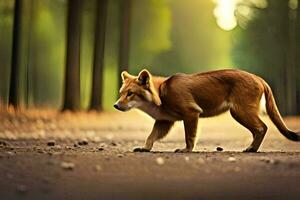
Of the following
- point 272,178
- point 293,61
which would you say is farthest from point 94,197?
point 293,61

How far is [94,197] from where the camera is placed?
23.0ft

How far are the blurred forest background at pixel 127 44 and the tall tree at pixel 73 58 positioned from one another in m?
0.04

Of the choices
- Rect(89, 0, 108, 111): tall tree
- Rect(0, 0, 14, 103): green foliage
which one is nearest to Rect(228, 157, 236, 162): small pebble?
Rect(89, 0, 108, 111): tall tree

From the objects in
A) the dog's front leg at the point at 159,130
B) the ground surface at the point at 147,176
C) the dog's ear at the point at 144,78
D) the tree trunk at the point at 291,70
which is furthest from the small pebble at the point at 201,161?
the tree trunk at the point at 291,70

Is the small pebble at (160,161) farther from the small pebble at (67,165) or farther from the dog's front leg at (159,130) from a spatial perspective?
the dog's front leg at (159,130)

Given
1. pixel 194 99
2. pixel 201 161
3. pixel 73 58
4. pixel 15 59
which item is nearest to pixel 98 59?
pixel 15 59

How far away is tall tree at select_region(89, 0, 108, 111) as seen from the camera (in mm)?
35188

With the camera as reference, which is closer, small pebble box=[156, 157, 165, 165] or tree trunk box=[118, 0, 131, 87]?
small pebble box=[156, 157, 165, 165]

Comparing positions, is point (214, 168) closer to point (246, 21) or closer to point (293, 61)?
point (293, 61)

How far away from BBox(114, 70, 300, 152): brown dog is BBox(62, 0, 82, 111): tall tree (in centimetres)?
1804

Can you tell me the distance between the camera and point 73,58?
30.1 metres

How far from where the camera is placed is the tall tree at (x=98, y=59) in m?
35.2

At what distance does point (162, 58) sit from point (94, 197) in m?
50.0

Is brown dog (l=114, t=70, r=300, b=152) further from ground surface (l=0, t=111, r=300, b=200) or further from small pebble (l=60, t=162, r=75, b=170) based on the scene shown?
small pebble (l=60, t=162, r=75, b=170)
